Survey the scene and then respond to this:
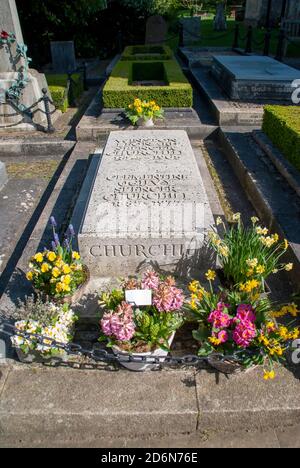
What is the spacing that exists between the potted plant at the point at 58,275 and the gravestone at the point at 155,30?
19294 millimetres

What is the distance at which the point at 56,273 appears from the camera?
341 cm

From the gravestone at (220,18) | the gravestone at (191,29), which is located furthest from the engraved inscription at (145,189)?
the gravestone at (220,18)

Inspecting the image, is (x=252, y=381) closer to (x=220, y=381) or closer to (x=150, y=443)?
(x=220, y=381)

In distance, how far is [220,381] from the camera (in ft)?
10.2

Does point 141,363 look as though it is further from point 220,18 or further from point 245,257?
point 220,18

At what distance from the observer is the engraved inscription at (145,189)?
4379 millimetres

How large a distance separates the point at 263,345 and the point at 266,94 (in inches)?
317

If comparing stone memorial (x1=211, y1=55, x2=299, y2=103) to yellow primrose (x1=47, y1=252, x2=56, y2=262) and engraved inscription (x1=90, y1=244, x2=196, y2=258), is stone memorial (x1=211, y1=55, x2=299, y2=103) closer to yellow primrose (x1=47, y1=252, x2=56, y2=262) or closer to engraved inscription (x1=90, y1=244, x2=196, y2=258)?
engraved inscription (x1=90, y1=244, x2=196, y2=258)

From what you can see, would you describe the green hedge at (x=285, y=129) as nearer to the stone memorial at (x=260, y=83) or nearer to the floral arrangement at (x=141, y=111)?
the floral arrangement at (x=141, y=111)

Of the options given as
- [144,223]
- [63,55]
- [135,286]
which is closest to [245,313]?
[135,286]

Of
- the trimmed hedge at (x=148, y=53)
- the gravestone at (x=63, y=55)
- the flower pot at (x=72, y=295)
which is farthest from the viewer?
the gravestone at (x=63, y=55)

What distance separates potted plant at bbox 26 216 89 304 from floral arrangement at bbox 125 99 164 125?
5137 mm

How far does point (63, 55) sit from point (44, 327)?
14.3 m
